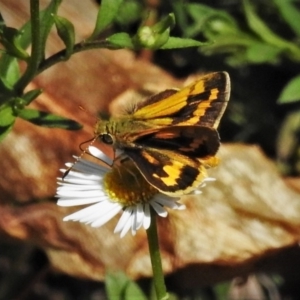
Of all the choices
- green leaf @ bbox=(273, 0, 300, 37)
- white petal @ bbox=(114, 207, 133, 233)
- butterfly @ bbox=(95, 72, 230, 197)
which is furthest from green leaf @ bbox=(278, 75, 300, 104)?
white petal @ bbox=(114, 207, 133, 233)

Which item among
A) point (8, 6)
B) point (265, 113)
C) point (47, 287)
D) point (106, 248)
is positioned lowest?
point (47, 287)

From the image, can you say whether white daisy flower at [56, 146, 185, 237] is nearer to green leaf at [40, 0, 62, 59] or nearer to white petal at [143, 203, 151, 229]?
white petal at [143, 203, 151, 229]

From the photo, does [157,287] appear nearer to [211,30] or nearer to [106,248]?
[106,248]

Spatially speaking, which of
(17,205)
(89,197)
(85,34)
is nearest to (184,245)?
(17,205)

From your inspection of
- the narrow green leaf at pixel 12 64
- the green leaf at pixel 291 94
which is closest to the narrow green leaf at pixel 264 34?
the green leaf at pixel 291 94

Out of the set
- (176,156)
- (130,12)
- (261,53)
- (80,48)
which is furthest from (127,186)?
(130,12)

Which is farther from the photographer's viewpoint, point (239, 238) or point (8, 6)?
point (8, 6)

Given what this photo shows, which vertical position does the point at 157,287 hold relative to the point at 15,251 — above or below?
above
